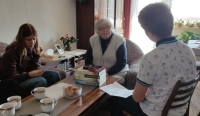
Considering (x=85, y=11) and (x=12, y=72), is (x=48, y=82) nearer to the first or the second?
(x=12, y=72)

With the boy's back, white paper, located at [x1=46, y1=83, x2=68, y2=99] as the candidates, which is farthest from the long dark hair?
the boy's back

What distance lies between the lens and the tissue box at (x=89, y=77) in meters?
1.61

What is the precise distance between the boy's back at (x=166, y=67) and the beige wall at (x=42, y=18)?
211cm

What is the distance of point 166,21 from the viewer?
104 cm

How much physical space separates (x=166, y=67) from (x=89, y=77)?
743 mm

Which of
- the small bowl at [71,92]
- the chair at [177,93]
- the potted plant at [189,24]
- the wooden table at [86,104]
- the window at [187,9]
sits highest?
the window at [187,9]

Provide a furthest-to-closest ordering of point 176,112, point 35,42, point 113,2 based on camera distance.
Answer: point 113,2 → point 35,42 → point 176,112

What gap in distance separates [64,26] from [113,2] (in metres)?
1.10

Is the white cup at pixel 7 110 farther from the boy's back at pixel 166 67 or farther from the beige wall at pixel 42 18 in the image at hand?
the beige wall at pixel 42 18

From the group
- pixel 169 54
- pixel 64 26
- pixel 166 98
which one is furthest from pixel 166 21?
pixel 64 26

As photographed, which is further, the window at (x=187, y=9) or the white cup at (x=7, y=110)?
the window at (x=187, y=9)

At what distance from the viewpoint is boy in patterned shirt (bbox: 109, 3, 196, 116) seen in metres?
1.05

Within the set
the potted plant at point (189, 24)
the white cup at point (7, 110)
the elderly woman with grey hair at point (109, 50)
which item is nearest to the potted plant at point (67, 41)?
the elderly woman with grey hair at point (109, 50)

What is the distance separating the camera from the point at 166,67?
1.05 meters
